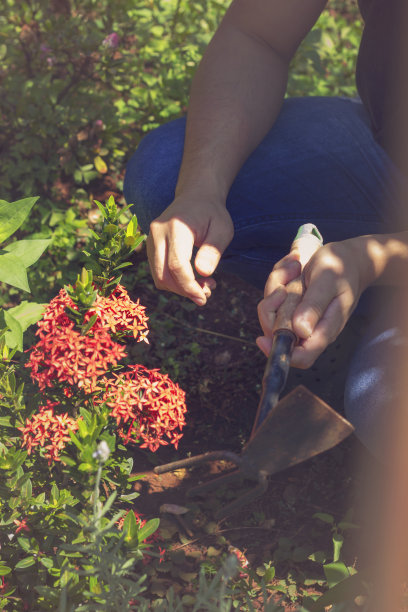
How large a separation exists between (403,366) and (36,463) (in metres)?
1.17

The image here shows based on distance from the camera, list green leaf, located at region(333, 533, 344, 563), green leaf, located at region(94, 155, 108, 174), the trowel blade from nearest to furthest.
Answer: the trowel blade
green leaf, located at region(333, 533, 344, 563)
green leaf, located at region(94, 155, 108, 174)

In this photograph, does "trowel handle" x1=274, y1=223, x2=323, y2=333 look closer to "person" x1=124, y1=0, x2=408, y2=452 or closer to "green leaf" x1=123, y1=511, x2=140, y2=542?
"person" x1=124, y1=0, x2=408, y2=452

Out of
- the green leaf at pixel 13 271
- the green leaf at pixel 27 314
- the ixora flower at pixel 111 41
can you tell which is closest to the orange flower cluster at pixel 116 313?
the green leaf at pixel 13 271

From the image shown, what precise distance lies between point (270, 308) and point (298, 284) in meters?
0.12

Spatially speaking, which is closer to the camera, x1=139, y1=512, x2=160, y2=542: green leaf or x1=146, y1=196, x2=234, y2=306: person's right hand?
x1=139, y1=512, x2=160, y2=542: green leaf

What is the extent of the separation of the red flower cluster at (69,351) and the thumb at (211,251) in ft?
1.33

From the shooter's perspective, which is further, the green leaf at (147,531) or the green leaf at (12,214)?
the green leaf at (12,214)

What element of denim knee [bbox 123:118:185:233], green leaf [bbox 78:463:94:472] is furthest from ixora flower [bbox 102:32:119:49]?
green leaf [bbox 78:463:94:472]

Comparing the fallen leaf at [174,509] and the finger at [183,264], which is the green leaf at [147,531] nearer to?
the finger at [183,264]

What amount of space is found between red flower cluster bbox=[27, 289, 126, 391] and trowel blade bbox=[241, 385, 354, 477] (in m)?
0.39

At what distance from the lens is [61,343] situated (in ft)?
4.03

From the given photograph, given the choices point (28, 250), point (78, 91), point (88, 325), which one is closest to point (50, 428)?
point (88, 325)

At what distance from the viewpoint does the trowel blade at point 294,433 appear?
975 mm

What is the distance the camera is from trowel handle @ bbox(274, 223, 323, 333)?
1348mm
